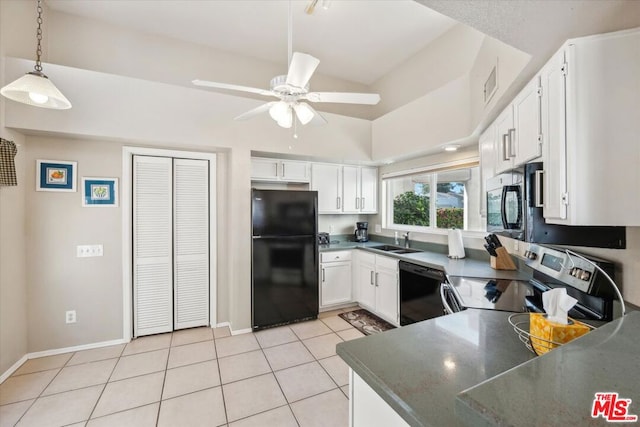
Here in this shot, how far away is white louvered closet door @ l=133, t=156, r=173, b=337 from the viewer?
10.3ft

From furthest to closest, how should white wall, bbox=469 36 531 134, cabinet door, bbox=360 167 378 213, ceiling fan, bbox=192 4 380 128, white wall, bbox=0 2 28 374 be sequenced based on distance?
cabinet door, bbox=360 167 378 213 → white wall, bbox=0 2 28 374 → ceiling fan, bbox=192 4 380 128 → white wall, bbox=469 36 531 134

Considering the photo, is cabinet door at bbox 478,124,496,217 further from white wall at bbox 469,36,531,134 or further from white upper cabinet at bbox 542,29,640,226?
white upper cabinet at bbox 542,29,640,226

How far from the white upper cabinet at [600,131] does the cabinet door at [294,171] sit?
9.79 feet

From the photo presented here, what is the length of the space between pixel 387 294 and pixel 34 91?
3.67 meters

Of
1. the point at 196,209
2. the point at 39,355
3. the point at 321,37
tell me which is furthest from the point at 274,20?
the point at 39,355

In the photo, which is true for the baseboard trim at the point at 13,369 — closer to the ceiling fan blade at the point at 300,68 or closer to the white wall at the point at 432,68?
the ceiling fan blade at the point at 300,68

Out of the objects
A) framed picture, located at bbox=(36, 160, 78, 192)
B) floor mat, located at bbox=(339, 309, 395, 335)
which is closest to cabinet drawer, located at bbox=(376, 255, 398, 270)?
floor mat, located at bbox=(339, 309, 395, 335)

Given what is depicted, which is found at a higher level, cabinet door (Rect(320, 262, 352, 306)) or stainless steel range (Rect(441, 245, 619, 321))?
stainless steel range (Rect(441, 245, 619, 321))

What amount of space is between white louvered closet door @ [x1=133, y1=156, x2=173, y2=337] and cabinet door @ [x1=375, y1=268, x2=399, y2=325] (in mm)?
2558

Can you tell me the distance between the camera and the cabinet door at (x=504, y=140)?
6.04ft

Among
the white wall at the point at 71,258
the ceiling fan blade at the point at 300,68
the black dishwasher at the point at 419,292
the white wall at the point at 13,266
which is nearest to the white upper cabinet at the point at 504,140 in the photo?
the black dishwasher at the point at 419,292

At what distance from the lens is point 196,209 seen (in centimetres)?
339

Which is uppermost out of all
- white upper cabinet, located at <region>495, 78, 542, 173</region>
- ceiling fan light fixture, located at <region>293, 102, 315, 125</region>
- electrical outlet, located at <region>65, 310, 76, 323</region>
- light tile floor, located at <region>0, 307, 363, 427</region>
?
ceiling fan light fixture, located at <region>293, 102, 315, 125</region>

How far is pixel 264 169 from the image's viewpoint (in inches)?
145
